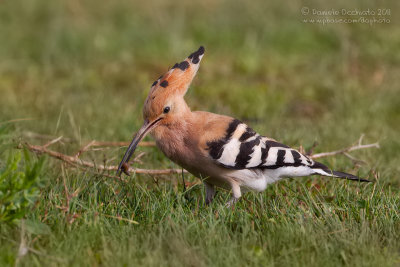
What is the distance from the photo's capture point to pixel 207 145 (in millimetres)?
3172

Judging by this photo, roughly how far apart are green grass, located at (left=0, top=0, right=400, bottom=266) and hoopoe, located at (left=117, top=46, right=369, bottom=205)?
0.39 ft

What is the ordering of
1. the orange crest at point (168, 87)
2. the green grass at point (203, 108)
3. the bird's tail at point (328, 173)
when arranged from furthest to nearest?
the bird's tail at point (328, 173)
the orange crest at point (168, 87)
the green grass at point (203, 108)

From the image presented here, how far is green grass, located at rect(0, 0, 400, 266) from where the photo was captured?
8.57 feet

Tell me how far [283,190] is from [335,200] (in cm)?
37

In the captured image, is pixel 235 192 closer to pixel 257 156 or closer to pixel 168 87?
pixel 257 156

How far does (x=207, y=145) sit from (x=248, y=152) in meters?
0.26

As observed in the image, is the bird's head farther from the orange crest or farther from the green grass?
the green grass

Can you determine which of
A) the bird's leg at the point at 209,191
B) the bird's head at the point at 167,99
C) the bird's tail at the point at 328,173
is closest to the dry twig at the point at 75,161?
the bird's head at the point at 167,99

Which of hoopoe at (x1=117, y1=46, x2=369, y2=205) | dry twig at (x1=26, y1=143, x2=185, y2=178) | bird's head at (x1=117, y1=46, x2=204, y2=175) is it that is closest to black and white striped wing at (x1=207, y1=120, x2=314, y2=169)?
hoopoe at (x1=117, y1=46, x2=369, y2=205)

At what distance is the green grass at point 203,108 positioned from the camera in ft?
8.57

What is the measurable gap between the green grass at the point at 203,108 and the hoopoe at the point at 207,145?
119mm

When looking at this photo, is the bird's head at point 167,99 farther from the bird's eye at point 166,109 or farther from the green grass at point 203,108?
the green grass at point 203,108

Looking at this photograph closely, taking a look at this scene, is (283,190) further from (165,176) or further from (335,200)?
(165,176)

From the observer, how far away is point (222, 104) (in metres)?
5.88
